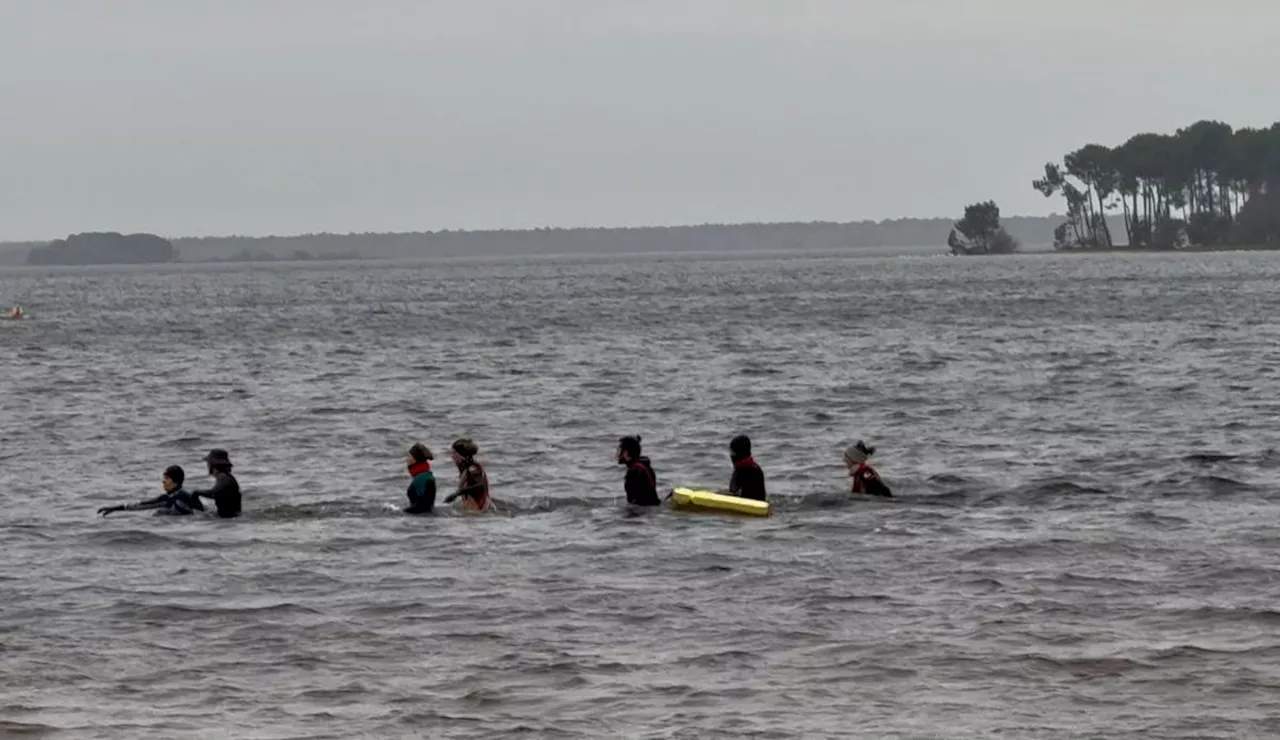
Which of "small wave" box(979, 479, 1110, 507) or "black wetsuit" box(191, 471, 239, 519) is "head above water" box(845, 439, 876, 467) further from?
"black wetsuit" box(191, 471, 239, 519)

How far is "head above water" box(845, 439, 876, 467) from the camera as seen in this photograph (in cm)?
2894

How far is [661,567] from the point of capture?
24.6 meters

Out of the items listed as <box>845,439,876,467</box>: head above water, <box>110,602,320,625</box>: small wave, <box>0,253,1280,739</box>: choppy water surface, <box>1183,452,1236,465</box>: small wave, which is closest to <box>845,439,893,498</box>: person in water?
<box>845,439,876,467</box>: head above water

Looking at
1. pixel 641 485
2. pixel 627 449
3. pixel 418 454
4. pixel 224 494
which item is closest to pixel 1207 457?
pixel 641 485

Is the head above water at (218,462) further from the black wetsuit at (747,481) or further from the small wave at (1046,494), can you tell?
the small wave at (1046,494)

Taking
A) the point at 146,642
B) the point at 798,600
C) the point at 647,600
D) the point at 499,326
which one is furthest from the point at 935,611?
the point at 499,326

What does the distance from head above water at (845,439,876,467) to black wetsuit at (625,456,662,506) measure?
2.70 metres

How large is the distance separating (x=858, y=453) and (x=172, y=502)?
941 centimetres

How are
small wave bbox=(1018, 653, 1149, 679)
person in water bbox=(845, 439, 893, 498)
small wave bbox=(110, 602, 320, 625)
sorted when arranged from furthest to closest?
person in water bbox=(845, 439, 893, 498)
small wave bbox=(110, 602, 320, 625)
small wave bbox=(1018, 653, 1149, 679)

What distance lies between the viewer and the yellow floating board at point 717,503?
93.9ft

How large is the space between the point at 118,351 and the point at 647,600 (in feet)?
209

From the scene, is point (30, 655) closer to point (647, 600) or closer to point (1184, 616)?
point (647, 600)

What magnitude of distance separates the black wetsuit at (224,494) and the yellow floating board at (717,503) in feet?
19.9

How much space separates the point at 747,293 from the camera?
488 feet
